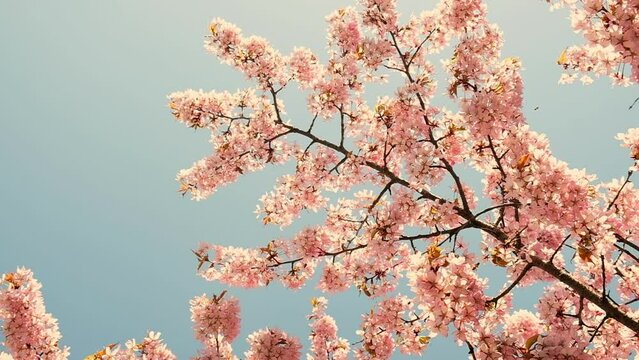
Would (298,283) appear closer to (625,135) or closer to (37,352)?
(37,352)

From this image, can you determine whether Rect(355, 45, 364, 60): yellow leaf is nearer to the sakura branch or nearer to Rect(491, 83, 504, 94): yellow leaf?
the sakura branch

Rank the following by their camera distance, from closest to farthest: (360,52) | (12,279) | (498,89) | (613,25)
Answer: (613,25) → (498,89) → (12,279) → (360,52)

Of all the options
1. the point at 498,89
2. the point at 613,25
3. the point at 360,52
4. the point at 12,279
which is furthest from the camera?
the point at 360,52

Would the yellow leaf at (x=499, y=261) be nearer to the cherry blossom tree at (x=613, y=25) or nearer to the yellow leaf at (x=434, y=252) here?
the yellow leaf at (x=434, y=252)

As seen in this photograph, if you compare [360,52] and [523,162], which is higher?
[360,52]

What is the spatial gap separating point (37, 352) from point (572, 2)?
10129mm

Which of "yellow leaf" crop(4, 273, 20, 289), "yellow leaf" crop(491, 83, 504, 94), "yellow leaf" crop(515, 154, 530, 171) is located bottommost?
"yellow leaf" crop(4, 273, 20, 289)

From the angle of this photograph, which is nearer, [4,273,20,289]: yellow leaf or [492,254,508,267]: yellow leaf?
[492,254,508,267]: yellow leaf

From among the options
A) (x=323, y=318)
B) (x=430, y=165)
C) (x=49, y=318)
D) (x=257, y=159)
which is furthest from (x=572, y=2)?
(x=49, y=318)

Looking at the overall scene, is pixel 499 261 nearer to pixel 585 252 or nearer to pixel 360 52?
pixel 585 252

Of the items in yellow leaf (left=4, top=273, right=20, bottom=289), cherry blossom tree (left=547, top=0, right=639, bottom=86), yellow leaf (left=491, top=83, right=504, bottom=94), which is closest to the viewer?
cherry blossom tree (left=547, top=0, right=639, bottom=86)

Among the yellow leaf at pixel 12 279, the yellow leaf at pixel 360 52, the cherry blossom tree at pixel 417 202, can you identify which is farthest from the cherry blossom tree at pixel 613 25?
the yellow leaf at pixel 12 279

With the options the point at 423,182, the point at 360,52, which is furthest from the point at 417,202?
the point at 360,52

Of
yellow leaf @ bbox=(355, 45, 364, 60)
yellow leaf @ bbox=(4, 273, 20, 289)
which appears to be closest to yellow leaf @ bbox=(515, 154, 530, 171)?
yellow leaf @ bbox=(355, 45, 364, 60)
